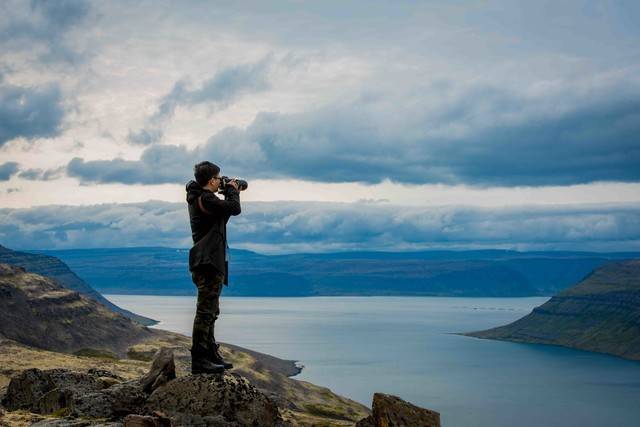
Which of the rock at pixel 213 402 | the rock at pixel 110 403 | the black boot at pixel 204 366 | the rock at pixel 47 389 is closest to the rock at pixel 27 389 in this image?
the rock at pixel 47 389

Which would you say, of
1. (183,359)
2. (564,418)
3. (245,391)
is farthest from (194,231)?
(564,418)

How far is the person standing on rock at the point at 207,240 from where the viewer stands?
2353 cm

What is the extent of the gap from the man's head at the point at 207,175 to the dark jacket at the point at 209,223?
0.65 ft

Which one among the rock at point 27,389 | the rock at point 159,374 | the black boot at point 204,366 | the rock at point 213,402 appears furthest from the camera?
the rock at point 27,389

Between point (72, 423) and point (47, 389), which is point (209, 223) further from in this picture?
point (47, 389)

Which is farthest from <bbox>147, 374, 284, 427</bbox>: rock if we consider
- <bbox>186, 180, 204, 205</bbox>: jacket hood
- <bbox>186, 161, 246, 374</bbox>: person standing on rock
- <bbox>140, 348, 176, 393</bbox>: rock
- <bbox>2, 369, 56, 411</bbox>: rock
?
<bbox>2, 369, 56, 411</bbox>: rock

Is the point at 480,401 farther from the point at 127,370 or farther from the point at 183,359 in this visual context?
the point at 127,370

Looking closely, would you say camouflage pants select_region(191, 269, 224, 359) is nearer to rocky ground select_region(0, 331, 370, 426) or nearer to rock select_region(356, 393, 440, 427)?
rock select_region(356, 393, 440, 427)

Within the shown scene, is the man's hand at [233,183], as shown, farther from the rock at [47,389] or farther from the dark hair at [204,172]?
the rock at [47,389]

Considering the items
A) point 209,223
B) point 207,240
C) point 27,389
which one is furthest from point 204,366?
point 27,389

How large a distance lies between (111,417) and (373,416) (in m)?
9.51

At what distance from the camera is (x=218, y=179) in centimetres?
2384

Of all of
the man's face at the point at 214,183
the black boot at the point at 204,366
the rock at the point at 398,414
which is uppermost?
the man's face at the point at 214,183

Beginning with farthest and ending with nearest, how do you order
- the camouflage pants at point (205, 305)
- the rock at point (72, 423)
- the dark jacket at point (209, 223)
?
the camouflage pants at point (205, 305)
the dark jacket at point (209, 223)
the rock at point (72, 423)
